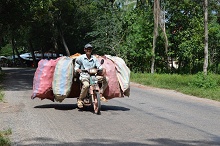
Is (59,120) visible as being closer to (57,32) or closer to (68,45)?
(57,32)

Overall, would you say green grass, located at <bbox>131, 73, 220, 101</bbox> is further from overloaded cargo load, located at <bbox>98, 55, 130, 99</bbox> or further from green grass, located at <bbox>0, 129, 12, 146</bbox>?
green grass, located at <bbox>0, 129, 12, 146</bbox>

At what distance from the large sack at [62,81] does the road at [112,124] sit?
51cm

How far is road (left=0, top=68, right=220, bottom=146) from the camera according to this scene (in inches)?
299

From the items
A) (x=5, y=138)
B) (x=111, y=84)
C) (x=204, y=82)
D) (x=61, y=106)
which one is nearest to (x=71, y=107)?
(x=61, y=106)

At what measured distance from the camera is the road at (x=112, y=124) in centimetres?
759

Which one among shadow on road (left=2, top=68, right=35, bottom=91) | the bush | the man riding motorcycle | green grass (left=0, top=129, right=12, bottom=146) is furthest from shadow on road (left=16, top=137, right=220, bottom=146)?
the bush

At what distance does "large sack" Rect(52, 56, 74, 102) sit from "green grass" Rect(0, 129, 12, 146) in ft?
10.4

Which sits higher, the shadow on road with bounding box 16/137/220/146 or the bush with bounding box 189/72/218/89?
the bush with bounding box 189/72/218/89

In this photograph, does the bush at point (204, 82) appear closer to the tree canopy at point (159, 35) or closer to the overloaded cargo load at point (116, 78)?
the overloaded cargo load at point (116, 78)

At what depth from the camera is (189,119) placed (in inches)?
413

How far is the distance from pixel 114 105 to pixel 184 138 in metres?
5.59

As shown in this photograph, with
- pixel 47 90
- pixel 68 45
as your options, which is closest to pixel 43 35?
pixel 68 45

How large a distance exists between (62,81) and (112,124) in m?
2.57

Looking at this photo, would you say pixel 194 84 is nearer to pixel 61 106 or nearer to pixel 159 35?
pixel 61 106
